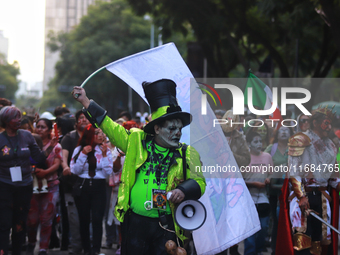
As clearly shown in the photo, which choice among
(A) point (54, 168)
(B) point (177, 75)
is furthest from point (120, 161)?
(B) point (177, 75)

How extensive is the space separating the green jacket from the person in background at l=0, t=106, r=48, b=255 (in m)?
2.19

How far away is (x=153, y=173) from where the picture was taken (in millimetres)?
4219

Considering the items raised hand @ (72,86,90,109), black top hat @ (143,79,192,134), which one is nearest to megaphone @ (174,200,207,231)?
black top hat @ (143,79,192,134)

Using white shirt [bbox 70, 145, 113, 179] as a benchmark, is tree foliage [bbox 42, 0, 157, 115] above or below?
above

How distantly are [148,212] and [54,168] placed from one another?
3.34 m

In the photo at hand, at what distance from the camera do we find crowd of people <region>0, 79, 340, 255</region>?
418 centimetres

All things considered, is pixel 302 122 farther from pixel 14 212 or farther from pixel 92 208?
pixel 14 212

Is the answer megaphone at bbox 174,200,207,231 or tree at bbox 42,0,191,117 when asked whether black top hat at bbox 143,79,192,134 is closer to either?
megaphone at bbox 174,200,207,231

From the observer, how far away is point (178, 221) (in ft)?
13.1

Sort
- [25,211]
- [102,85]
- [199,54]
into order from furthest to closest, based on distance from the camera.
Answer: [102,85] → [199,54] → [25,211]

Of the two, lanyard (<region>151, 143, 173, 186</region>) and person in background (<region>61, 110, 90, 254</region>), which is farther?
person in background (<region>61, 110, 90, 254</region>)

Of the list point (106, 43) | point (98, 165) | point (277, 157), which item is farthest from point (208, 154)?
point (106, 43)

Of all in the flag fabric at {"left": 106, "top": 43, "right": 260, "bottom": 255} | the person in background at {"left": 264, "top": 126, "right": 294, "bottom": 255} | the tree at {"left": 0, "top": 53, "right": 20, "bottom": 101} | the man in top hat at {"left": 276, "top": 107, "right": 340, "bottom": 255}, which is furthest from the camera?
the tree at {"left": 0, "top": 53, "right": 20, "bottom": 101}

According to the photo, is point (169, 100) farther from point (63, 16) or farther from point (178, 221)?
point (63, 16)
